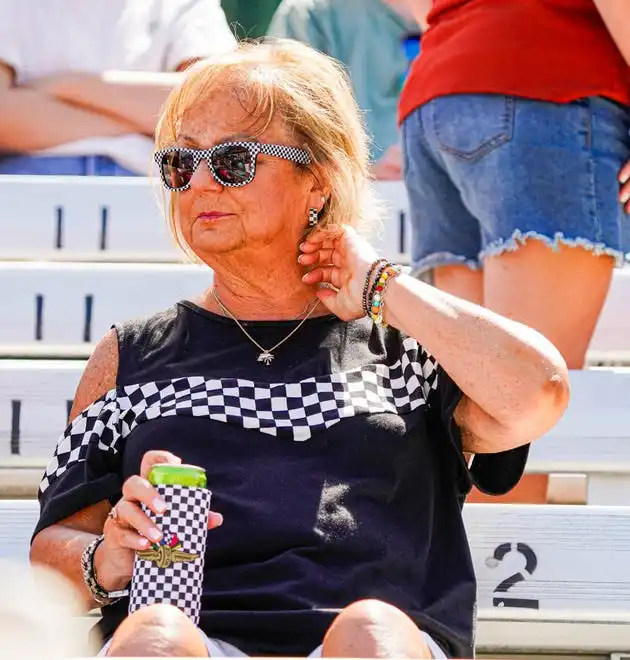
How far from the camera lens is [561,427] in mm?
2879

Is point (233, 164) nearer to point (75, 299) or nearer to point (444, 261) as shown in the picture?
point (444, 261)

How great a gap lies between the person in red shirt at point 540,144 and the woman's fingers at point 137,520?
1060 millimetres

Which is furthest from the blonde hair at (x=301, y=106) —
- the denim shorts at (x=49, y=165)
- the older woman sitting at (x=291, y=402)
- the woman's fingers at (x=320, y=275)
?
the denim shorts at (x=49, y=165)

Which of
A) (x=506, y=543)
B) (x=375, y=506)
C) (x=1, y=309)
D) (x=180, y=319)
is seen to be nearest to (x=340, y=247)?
(x=180, y=319)

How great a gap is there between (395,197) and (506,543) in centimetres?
165

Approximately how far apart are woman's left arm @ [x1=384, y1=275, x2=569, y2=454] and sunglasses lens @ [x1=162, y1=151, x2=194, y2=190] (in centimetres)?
45

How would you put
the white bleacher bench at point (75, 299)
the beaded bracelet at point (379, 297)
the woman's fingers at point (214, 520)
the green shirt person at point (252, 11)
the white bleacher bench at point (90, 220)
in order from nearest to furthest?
1. the woman's fingers at point (214, 520)
2. the beaded bracelet at point (379, 297)
3. the white bleacher bench at point (75, 299)
4. the white bleacher bench at point (90, 220)
5. the green shirt person at point (252, 11)

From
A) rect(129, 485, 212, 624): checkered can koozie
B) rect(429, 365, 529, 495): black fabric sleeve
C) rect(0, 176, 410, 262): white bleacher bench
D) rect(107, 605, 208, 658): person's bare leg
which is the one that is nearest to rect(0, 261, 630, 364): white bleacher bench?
rect(0, 176, 410, 262): white bleacher bench

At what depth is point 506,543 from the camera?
8.29ft

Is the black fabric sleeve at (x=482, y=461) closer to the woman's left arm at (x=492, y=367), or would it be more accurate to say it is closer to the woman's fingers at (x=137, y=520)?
the woman's left arm at (x=492, y=367)

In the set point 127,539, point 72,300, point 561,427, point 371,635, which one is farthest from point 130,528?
point 72,300

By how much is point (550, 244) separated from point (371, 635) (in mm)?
1164

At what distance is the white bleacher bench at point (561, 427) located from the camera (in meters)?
2.86

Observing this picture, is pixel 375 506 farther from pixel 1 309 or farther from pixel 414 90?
pixel 1 309
